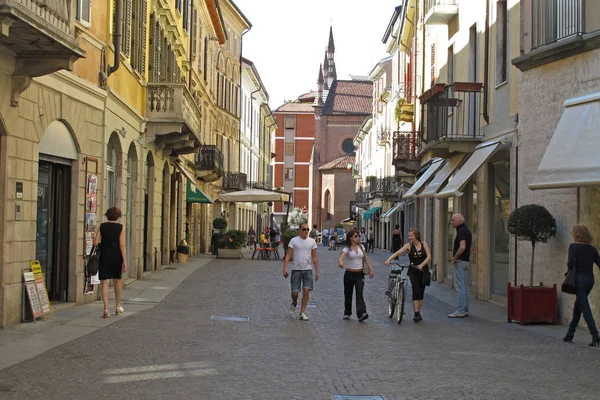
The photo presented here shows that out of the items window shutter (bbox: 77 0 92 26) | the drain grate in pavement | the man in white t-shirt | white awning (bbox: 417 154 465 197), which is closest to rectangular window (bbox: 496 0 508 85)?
white awning (bbox: 417 154 465 197)

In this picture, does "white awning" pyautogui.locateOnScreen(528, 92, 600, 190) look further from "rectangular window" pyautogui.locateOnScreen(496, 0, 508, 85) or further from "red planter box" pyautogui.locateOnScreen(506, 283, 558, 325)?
"rectangular window" pyautogui.locateOnScreen(496, 0, 508, 85)

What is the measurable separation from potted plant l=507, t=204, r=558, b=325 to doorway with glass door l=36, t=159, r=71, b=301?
7.72 m

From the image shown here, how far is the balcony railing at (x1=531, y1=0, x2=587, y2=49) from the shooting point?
14008 millimetres

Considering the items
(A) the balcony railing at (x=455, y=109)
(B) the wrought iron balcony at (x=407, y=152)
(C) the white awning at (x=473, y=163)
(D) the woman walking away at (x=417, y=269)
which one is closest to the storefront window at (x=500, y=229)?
(C) the white awning at (x=473, y=163)

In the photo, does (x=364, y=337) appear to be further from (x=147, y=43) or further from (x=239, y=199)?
(x=239, y=199)

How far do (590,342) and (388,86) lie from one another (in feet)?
144

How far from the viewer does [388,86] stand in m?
55.2

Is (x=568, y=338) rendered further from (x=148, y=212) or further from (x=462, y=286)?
(x=148, y=212)

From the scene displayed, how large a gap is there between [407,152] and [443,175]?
11465 millimetres

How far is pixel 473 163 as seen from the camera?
61.8 ft

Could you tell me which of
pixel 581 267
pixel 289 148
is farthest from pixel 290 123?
pixel 581 267

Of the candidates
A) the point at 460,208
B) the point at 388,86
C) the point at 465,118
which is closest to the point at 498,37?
the point at 465,118

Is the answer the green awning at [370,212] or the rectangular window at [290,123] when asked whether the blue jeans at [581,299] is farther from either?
the rectangular window at [290,123]

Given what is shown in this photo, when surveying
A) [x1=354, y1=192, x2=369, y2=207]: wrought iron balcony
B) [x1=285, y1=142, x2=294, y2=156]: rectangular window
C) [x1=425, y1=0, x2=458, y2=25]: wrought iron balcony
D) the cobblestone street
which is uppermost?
[x1=285, y1=142, x2=294, y2=156]: rectangular window
